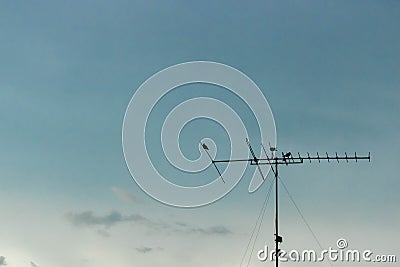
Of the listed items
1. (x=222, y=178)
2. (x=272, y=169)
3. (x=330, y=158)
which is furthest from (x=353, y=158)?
(x=222, y=178)

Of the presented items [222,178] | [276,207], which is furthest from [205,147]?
[276,207]

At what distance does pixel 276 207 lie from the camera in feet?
218

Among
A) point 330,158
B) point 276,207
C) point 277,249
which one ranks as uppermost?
point 330,158

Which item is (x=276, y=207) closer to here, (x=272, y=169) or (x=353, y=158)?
(x=272, y=169)

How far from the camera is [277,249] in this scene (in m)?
63.1

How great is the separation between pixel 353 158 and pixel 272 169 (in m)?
7.20

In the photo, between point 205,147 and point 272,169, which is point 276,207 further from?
point 205,147

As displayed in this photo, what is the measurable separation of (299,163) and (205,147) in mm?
8754

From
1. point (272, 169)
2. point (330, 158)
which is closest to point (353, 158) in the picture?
point (330, 158)

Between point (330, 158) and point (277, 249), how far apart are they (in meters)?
9.96

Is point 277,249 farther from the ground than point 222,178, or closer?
closer

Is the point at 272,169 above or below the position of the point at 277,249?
above

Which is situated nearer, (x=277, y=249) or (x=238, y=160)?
(x=277, y=249)

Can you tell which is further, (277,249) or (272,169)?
(272,169)
